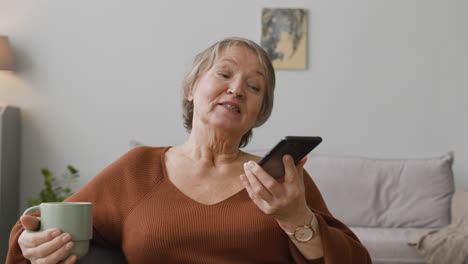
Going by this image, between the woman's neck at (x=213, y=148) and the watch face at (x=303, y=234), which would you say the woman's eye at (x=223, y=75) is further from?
the watch face at (x=303, y=234)

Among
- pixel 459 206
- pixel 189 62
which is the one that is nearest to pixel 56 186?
pixel 189 62

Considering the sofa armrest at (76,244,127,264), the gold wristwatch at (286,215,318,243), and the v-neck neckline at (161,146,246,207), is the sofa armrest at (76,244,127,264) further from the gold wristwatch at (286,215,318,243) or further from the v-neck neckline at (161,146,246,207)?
the gold wristwatch at (286,215,318,243)

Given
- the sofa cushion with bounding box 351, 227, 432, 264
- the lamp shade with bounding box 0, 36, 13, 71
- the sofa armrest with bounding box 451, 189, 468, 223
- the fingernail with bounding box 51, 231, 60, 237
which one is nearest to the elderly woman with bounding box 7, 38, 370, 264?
the fingernail with bounding box 51, 231, 60, 237

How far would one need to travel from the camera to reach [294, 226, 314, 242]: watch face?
1310mm

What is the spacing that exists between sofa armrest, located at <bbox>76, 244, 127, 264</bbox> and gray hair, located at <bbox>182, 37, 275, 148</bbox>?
476 mm

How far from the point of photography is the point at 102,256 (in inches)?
57.7

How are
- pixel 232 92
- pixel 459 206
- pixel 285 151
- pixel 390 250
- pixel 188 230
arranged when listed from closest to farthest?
pixel 285 151 → pixel 188 230 → pixel 232 92 → pixel 390 250 → pixel 459 206

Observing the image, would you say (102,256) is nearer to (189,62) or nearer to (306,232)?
(306,232)

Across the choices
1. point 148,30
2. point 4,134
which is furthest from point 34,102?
point 148,30

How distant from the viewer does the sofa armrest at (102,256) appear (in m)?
1.42

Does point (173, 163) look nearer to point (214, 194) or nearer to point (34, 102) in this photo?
point (214, 194)

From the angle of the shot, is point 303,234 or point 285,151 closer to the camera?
point 285,151

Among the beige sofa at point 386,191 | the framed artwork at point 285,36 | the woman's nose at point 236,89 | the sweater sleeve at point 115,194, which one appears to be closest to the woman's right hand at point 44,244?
the sweater sleeve at point 115,194

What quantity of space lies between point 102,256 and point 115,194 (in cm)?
16
